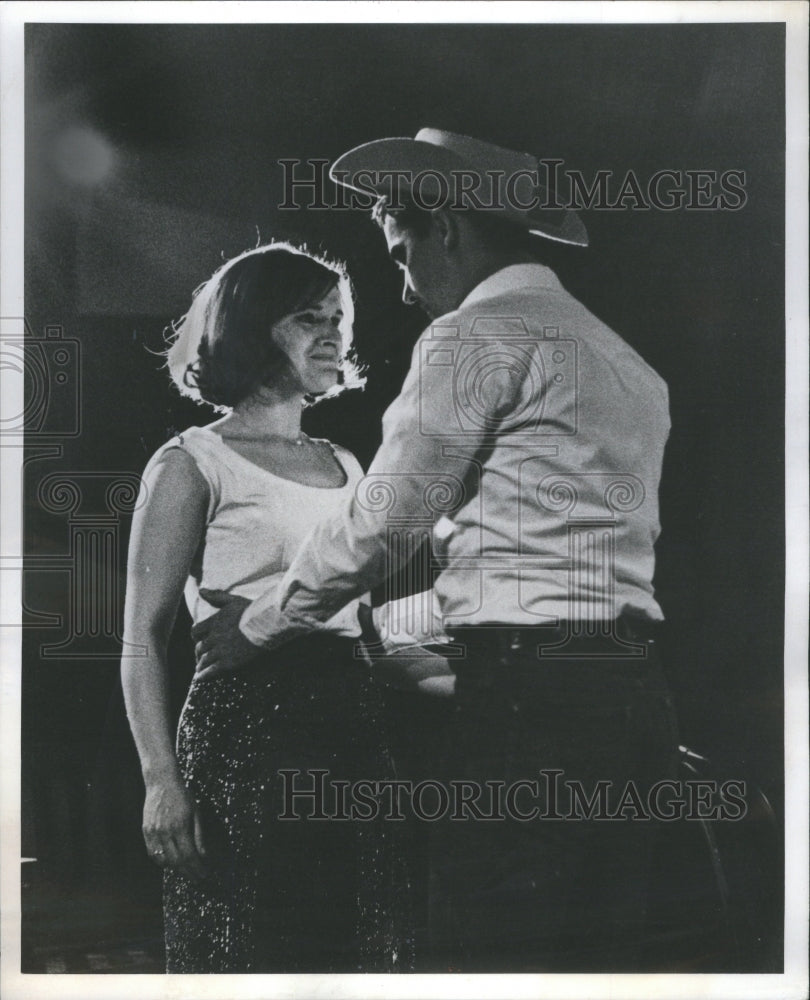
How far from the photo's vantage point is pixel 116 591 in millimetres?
2014

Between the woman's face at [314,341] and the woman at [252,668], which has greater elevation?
the woman's face at [314,341]

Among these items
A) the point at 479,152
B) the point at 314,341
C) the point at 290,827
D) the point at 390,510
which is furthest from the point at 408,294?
the point at 290,827

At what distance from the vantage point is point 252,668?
6.54 ft

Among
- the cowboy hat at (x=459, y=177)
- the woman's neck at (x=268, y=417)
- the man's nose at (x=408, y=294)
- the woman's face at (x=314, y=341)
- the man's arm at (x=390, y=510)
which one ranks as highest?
the cowboy hat at (x=459, y=177)

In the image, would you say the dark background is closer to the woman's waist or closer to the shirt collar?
the shirt collar

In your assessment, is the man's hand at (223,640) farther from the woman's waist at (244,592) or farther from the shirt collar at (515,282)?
the shirt collar at (515,282)

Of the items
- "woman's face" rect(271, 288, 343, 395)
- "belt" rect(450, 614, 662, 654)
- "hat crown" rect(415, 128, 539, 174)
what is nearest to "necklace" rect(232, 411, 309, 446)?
"woman's face" rect(271, 288, 343, 395)

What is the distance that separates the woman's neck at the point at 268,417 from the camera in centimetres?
203

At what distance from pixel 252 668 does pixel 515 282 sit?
1.07 metres

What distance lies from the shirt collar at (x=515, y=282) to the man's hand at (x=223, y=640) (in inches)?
33.8

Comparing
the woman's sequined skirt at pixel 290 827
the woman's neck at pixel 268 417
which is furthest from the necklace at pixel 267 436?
the woman's sequined skirt at pixel 290 827

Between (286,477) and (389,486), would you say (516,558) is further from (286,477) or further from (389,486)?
(286,477)

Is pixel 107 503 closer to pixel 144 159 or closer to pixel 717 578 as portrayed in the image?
pixel 144 159

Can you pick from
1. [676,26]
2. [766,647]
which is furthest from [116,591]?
[676,26]
